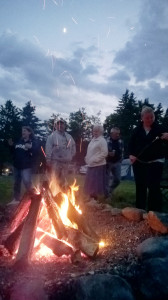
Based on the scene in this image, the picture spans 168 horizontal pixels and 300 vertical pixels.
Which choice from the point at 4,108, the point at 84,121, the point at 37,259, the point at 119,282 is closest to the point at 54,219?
the point at 37,259

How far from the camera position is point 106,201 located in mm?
7484

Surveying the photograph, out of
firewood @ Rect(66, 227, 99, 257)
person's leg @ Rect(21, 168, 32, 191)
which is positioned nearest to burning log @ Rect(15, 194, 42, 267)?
firewood @ Rect(66, 227, 99, 257)

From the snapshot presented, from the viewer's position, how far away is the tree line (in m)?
50.6

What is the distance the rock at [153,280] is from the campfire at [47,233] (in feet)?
2.56

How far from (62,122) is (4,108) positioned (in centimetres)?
4968

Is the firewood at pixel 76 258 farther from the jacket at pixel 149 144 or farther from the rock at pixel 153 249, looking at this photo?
the jacket at pixel 149 144

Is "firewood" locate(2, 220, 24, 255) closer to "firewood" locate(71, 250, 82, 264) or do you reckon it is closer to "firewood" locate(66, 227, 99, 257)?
"firewood" locate(66, 227, 99, 257)

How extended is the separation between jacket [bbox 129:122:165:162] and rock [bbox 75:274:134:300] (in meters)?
3.23

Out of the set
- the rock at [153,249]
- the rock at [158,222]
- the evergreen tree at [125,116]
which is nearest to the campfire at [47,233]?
the rock at [153,249]

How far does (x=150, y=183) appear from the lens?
5.62m

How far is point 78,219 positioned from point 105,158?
3.63m

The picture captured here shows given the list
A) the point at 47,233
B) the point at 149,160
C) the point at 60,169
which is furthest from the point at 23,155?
the point at 47,233

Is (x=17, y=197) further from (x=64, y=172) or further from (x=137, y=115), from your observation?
(x=137, y=115)

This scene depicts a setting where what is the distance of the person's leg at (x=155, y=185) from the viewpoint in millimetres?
5602
